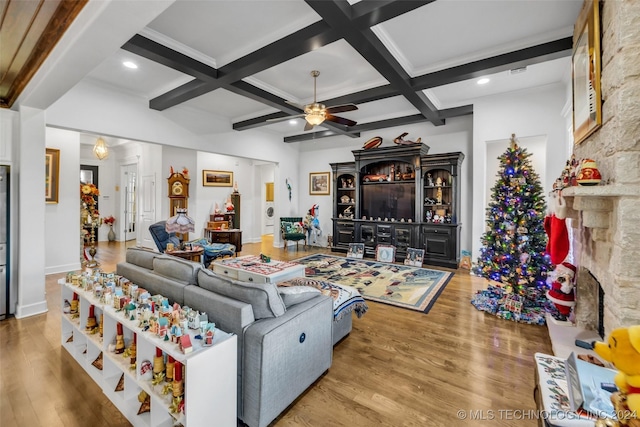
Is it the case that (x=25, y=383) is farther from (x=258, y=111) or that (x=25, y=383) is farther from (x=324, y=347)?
(x=258, y=111)

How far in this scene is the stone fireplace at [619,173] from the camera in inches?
57.2

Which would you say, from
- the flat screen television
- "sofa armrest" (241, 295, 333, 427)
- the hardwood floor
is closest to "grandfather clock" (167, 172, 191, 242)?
the hardwood floor

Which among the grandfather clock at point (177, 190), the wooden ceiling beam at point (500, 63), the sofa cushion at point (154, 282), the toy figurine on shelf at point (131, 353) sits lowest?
the toy figurine on shelf at point (131, 353)

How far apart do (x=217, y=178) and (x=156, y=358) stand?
6.70 metres

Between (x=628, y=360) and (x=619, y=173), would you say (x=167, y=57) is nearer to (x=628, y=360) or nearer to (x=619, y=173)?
(x=619, y=173)

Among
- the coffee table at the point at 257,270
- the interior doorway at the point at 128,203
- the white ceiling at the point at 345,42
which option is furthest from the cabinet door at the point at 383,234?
the interior doorway at the point at 128,203

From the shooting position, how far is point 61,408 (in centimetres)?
180

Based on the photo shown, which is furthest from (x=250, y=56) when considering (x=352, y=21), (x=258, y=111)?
(x=258, y=111)

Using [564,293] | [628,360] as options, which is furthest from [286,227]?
[628,360]

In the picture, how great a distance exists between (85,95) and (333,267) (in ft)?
15.5

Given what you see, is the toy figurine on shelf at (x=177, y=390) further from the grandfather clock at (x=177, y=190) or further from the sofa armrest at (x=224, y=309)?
the grandfather clock at (x=177, y=190)

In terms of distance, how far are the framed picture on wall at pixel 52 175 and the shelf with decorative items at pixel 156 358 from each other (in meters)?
4.12

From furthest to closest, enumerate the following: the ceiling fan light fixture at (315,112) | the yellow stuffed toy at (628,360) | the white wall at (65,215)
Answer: the white wall at (65,215) < the ceiling fan light fixture at (315,112) < the yellow stuffed toy at (628,360)

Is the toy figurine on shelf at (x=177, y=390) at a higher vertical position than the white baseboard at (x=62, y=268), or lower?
higher
